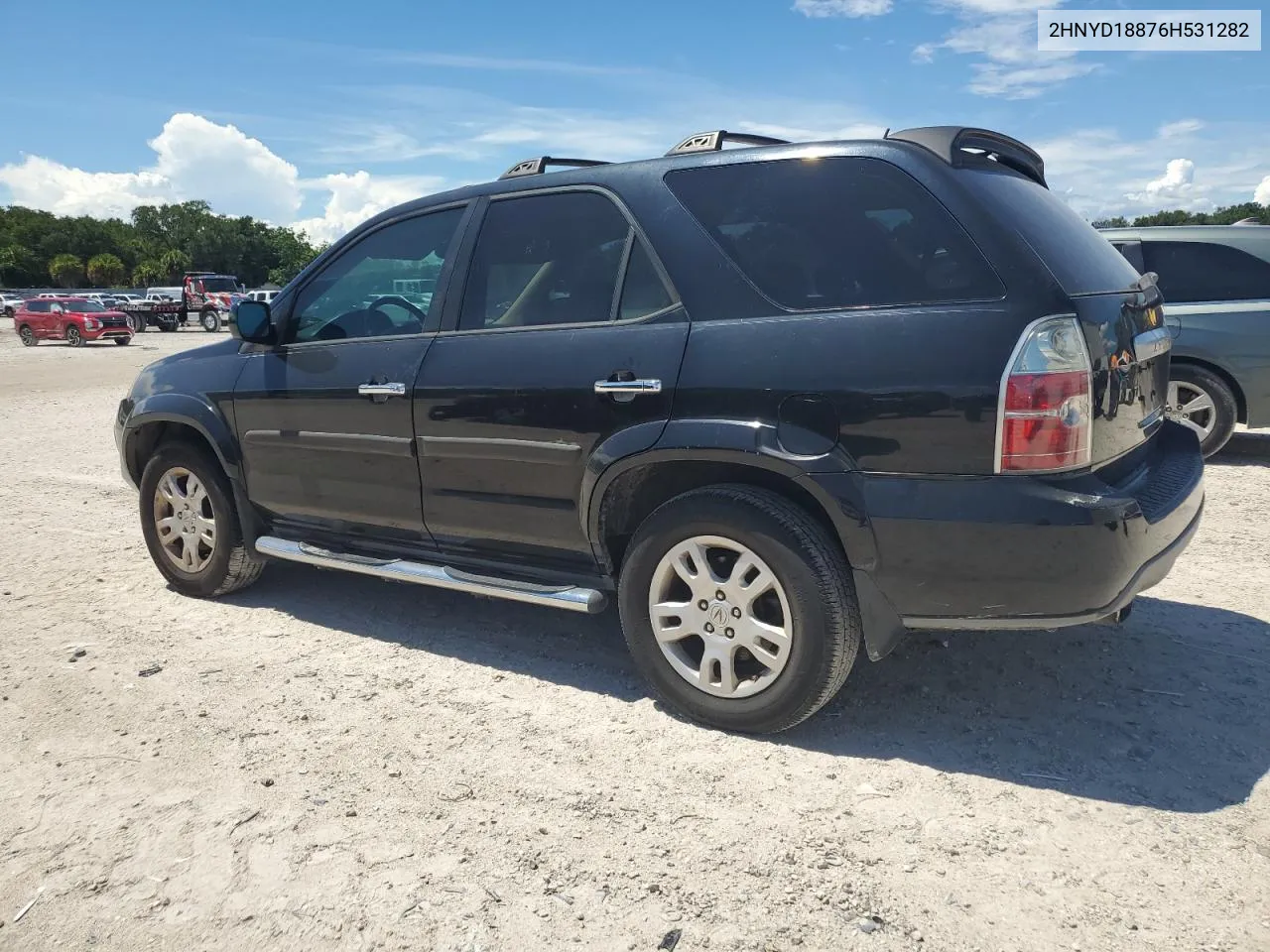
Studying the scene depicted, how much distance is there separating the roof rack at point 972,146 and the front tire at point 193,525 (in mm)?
3438

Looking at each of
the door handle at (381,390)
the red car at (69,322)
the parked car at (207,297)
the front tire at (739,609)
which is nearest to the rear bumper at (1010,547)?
the front tire at (739,609)

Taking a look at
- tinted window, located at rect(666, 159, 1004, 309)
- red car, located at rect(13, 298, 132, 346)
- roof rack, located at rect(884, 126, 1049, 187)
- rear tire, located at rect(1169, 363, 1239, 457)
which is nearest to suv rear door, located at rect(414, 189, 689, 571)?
tinted window, located at rect(666, 159, 1004, 309)

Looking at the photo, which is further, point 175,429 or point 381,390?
point 175,429

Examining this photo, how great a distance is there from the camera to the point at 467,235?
13.1 feet

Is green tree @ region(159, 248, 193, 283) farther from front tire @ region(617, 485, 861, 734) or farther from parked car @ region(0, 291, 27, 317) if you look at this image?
front tire @ region(617, 485, 861, 734)

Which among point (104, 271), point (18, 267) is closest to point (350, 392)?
point (18, 267)

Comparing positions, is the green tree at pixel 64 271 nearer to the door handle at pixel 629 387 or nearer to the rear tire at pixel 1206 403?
the rear tire at pixel 1206 403

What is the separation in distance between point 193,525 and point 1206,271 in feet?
23.9

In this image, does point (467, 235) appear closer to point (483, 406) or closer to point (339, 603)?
point (483, 406)

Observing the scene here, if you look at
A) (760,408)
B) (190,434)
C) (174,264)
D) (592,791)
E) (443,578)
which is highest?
(174,264)

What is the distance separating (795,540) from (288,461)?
2476 mm

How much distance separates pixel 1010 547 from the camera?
2785 millimetres

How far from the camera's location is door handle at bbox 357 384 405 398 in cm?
395

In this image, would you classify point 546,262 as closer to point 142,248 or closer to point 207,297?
point 207,297
